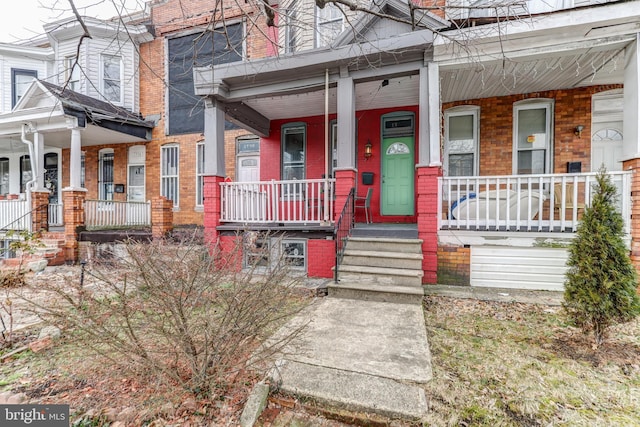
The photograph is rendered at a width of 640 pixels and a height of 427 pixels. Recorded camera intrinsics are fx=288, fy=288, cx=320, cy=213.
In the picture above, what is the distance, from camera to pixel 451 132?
6988 mm

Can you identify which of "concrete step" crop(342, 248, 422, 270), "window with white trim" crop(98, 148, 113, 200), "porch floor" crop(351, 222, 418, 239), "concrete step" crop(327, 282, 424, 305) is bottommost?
"concrete step" crop(327, 282, 424, 305)

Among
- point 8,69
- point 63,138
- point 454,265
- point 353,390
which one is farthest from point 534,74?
point 8,69

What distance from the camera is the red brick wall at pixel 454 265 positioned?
5.02m

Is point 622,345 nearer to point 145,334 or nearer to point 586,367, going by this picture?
point 586,367

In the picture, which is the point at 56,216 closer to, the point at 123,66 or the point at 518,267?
the point at 123,66

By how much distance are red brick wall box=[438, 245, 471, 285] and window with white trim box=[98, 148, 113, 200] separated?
441 inches

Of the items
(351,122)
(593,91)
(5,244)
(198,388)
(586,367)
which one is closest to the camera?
(198,388)

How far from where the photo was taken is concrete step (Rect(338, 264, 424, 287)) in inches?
175

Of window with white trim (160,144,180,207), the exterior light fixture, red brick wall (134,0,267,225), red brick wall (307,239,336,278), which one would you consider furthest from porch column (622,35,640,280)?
window with white trim (160,144,180,207)

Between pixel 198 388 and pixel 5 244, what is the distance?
10508mm

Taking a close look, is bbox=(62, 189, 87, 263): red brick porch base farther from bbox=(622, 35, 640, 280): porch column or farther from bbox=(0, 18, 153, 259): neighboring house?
bbox=(622, 35, 640, 280): porch column

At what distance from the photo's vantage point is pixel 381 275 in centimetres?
459

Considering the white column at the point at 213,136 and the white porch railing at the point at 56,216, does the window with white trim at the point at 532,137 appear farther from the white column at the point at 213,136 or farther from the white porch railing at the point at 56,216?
the white porch railing at the point at 56,216

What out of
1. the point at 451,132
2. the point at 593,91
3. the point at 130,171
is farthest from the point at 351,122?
the point at 130,171
